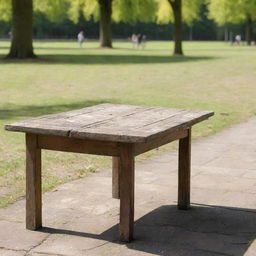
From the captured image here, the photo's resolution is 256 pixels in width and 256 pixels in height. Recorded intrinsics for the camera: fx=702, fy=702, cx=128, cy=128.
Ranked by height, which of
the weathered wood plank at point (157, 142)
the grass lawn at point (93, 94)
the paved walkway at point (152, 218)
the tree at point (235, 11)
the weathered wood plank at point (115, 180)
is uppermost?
the tree at point (235, 11)

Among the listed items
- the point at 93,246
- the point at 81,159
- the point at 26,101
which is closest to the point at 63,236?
the point at 93,246

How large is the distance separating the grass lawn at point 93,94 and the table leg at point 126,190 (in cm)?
142

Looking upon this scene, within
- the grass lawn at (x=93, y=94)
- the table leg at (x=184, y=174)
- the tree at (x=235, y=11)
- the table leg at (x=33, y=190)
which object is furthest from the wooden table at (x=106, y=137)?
the tree at (x=235, y=11)

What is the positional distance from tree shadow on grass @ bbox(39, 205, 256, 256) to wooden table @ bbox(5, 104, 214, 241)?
0.20 metres

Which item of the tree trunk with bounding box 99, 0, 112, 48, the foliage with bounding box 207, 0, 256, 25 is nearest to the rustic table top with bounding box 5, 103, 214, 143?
the tree trunk with bounding box 99, 0, 112, 48

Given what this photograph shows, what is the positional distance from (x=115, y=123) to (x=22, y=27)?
26416 millimetres

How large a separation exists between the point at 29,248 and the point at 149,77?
56.8 ft

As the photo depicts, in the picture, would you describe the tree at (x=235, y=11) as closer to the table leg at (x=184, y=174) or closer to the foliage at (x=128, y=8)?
the foliage at (x=128, y=8)

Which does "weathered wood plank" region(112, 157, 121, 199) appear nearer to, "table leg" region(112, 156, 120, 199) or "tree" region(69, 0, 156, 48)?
"table leg" region(112, 156, 120, 199)

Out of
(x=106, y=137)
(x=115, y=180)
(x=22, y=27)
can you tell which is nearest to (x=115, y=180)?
(x=115, y=180)

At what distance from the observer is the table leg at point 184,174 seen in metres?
5.71

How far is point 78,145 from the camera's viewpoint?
487cm

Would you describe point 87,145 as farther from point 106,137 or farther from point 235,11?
point 235,11

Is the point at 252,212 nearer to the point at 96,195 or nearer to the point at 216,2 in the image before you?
the point at 96,195
